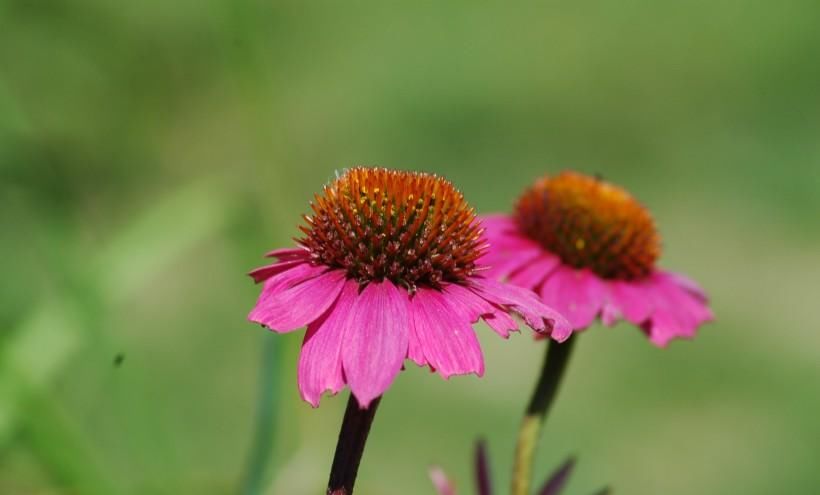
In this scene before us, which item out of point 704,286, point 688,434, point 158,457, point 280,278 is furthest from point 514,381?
point 280,278

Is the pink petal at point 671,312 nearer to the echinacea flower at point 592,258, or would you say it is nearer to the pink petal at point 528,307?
the echinacea flower at point 592,258

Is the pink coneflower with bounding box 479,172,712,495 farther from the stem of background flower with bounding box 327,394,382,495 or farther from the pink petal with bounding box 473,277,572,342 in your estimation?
the stem of background flower with bounding box 327,394,382,495

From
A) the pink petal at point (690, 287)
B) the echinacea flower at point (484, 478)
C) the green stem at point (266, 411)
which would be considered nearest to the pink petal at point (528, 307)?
the echinacea flower at point (484, 478)

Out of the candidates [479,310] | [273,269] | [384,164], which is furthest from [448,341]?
[384,164]

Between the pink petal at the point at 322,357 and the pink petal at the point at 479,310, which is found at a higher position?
the pink petal at the point at 479,310

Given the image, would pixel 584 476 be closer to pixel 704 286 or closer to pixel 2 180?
pixel 704 286

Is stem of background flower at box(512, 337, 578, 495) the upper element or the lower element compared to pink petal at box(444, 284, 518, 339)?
lower

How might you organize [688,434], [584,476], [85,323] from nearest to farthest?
[85,323]
[584,476]
[688,434]

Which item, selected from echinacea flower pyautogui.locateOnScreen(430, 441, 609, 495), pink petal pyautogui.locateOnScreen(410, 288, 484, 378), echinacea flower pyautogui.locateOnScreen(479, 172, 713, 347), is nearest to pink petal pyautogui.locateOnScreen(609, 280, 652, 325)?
echinacea flower pyautogui.locateOnScreen(479, 172, 713, 347)

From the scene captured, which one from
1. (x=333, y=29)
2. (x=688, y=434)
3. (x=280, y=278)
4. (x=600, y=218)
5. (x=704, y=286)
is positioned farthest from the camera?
(x=333, y=29)
